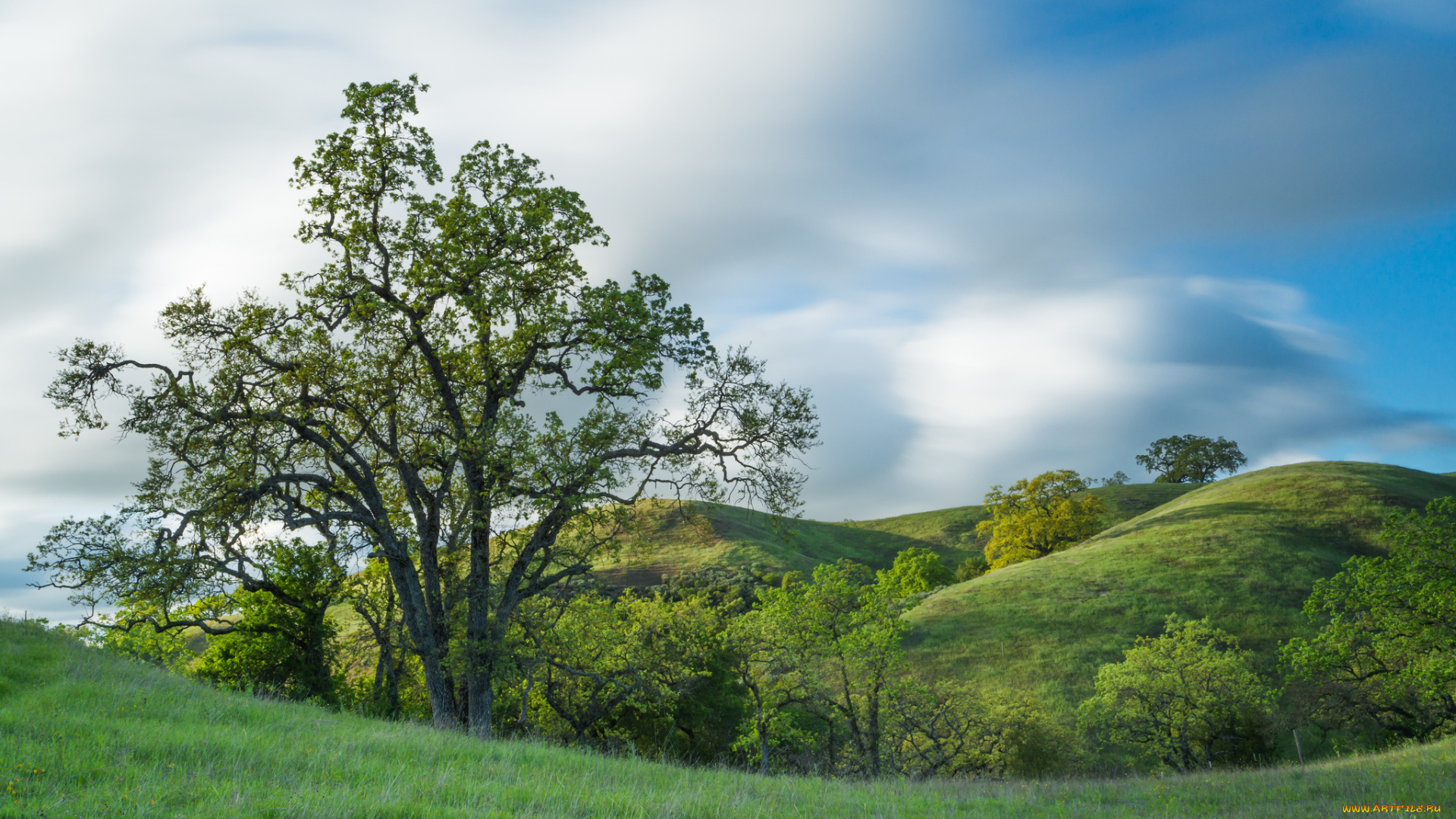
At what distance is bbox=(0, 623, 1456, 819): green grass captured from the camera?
891 centimetres

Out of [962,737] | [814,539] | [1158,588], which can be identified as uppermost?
[814,539]

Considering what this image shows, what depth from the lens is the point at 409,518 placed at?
24.7m

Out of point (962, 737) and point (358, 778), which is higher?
point (358, 778)

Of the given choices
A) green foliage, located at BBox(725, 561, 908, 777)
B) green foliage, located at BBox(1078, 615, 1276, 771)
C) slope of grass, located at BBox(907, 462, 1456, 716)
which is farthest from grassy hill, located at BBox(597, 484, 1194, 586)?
green foliage, located at BBox(1078, 615, 1276, 771)

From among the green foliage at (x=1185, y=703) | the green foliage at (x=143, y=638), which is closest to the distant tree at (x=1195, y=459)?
the green foliage at (x=1185, y=703)

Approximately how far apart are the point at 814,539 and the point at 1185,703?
325 ft

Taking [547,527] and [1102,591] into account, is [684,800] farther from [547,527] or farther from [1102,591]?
[1102,591]

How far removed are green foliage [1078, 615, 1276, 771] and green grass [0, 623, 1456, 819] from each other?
19.8 metres

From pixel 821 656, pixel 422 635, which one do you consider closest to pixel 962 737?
pixel 821 656

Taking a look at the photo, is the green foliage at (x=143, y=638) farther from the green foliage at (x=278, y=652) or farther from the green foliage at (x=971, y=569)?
the green foliage at (x=971, y=569)

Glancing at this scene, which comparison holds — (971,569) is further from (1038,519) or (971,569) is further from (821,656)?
(821,656)

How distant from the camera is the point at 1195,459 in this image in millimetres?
154375

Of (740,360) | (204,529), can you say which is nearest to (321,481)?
(204,529)

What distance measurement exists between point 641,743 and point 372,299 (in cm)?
3109
